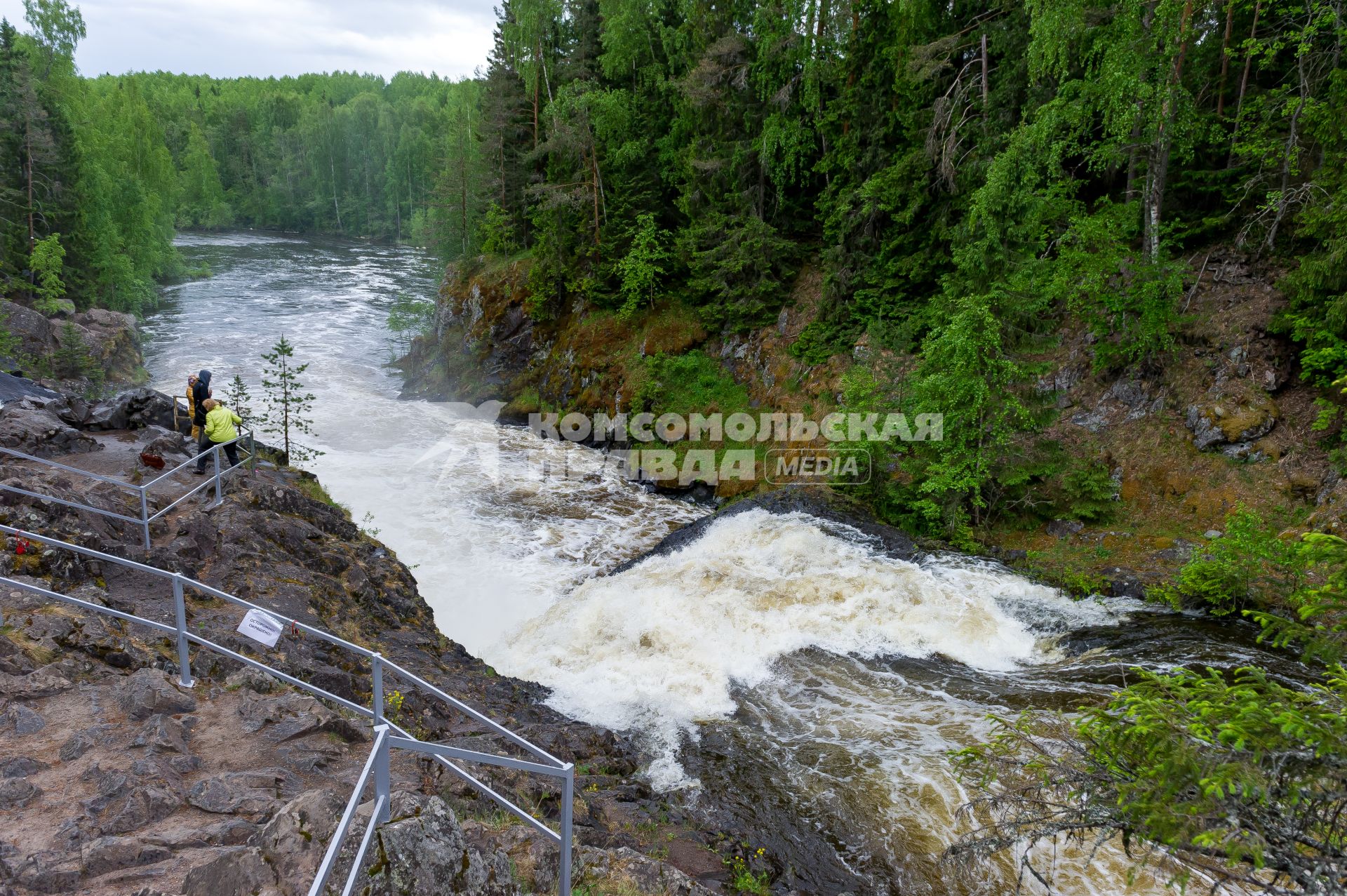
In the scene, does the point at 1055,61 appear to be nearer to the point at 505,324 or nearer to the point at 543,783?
the point at 543,783

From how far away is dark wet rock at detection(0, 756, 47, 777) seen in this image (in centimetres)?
514

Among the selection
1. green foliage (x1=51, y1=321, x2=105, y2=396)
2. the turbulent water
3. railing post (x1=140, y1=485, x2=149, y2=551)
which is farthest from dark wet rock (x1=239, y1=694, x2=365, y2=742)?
green foliage (x1=51, y1=321, x2=105, y2=396)

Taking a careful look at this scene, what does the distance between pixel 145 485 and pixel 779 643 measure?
932 cm

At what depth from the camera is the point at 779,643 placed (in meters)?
12.6

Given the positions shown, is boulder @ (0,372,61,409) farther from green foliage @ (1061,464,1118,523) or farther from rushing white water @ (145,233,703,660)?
green foliage @ (1061,464,1118,523)

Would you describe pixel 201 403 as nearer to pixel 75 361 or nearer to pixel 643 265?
pixel 643 265

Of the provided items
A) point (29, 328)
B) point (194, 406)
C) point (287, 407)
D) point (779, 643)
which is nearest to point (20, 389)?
point (287, 407)

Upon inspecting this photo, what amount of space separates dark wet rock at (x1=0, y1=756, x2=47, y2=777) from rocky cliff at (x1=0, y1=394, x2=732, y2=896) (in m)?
0.02

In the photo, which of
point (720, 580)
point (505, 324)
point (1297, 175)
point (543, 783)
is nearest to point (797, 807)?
point (543, 783)

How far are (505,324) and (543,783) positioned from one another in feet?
82.0

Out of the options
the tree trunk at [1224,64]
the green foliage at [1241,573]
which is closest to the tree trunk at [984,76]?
the tree trunk at [1224,64]

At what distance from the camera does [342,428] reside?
25.8 meters

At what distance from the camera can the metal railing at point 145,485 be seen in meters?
8.36

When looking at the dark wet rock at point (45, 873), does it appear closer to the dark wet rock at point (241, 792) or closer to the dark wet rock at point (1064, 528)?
the dark wet rock at point (241, 792)
